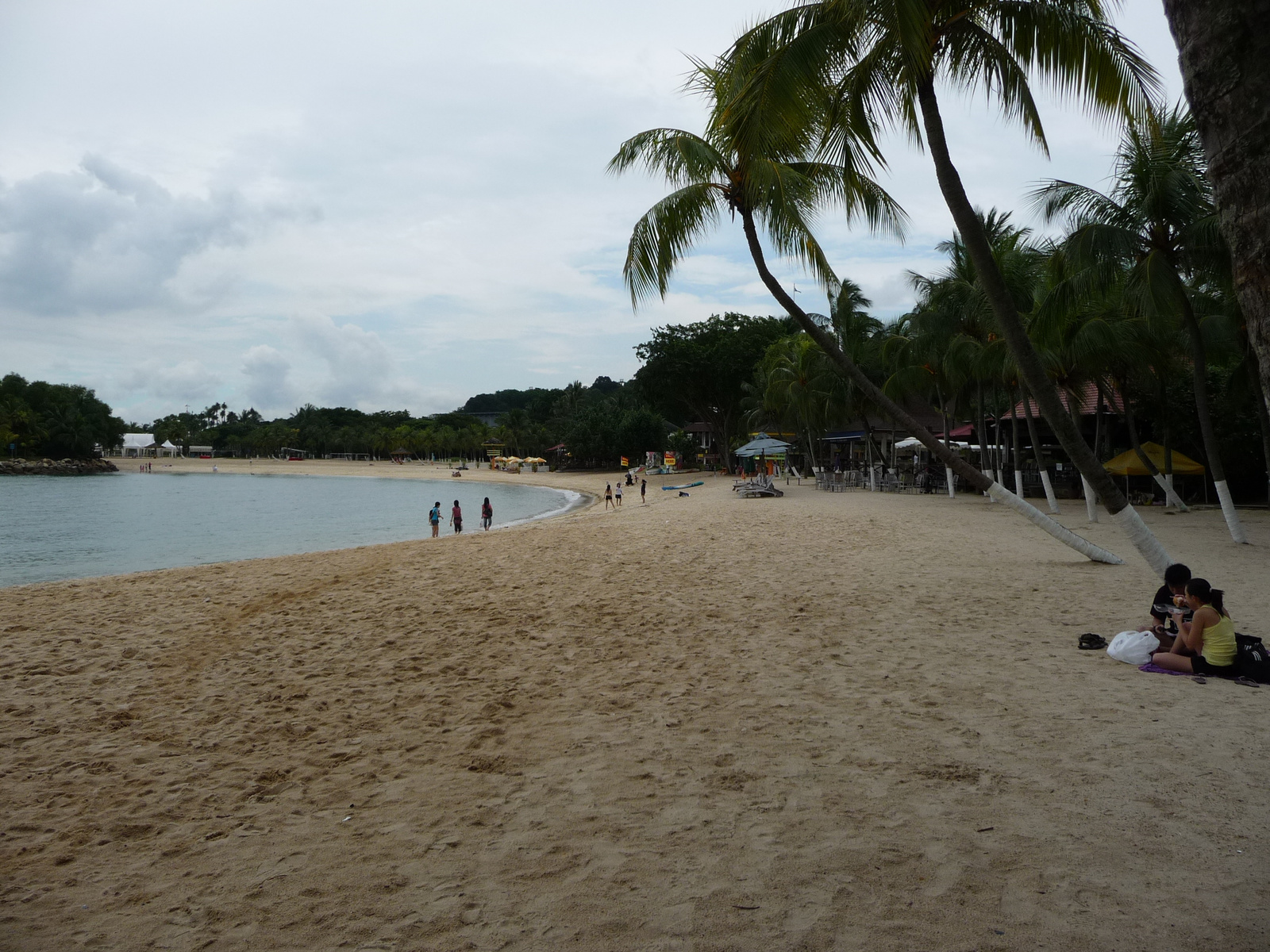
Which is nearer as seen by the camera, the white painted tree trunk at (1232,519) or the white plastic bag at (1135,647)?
the white plastic bag at (1135,647)

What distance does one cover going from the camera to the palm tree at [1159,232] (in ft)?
38.2

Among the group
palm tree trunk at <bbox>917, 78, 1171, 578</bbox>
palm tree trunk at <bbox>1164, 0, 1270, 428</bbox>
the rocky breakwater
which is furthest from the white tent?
palm tree trunk at <bbox>1164, 0, 1270, 428</bbox>

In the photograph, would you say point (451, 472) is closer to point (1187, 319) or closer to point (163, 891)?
point (1187, 319)

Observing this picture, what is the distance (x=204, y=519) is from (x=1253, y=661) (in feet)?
119

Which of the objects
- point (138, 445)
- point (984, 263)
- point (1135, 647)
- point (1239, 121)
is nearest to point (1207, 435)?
point (984, 263)

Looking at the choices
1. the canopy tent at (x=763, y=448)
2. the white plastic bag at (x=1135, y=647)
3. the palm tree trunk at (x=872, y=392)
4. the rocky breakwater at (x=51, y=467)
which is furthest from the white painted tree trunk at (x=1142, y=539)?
the rocky breakwater at (x=51, y=467)

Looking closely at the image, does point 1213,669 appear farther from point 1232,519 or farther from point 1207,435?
point 1207,435

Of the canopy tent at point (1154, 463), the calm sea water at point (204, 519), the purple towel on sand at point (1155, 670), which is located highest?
the canopy tent at point (1154, 463)

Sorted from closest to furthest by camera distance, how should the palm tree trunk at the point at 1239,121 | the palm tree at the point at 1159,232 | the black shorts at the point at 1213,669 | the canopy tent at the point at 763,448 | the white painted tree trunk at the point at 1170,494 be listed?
the palm tree trunk at the point at 1239,121, the black shorts at the point at 1213,669, the palm tree at the point at 1159,232, the white painted tree trunk at the point at 1170,494, the canopy tent at the point at 763,448

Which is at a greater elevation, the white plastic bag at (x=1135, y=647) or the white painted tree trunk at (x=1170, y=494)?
the white painted tree trunk at (x=1170, y=494)

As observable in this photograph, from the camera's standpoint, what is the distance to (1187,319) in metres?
11.9

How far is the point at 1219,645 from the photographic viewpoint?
17.0 ft

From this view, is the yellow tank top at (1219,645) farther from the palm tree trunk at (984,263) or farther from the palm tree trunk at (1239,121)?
the palm tree trunk at (1239,121)

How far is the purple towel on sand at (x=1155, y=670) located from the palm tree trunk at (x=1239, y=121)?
419 centimetres
